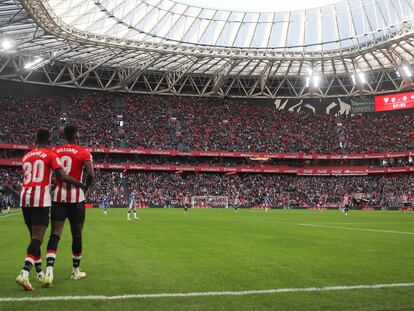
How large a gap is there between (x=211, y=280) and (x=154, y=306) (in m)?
2.02

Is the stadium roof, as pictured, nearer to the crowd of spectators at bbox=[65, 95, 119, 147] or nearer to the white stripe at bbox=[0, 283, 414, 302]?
the crowd of spectators at bbox=[65, 95, 119, 147]

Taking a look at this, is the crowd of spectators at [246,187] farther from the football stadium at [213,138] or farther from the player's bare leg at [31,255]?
the player's bare leg at [31,255]

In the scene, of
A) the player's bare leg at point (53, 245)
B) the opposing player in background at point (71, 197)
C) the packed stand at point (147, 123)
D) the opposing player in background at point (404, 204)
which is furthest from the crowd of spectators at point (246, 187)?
the player's bare leg at point (53, 245)

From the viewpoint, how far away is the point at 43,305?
5.81 m

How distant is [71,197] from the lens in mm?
7645

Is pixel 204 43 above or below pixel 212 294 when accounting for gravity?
above

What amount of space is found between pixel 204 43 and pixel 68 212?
4973 centimetres

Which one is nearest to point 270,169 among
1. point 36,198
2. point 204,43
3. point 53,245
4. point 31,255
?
point 204,43

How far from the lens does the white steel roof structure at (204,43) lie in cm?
4481

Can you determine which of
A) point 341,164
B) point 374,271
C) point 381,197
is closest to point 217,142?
point 341,164

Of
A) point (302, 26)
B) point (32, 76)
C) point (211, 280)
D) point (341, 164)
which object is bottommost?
point (211, 280)

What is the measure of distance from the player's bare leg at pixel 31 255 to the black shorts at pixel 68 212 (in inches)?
15.9

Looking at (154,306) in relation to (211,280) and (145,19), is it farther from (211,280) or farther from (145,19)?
(145,19)

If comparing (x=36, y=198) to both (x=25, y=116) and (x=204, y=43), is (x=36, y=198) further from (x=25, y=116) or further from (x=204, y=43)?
(x=25, y=116)
